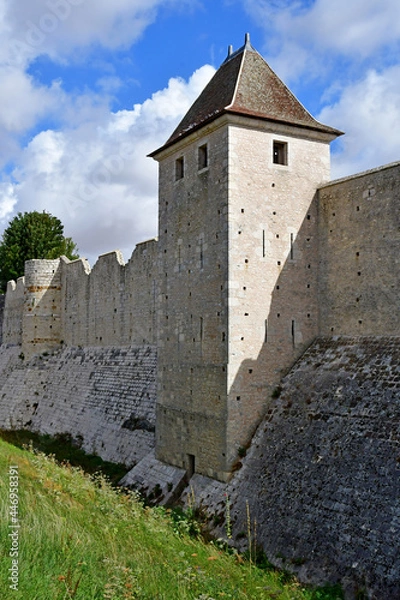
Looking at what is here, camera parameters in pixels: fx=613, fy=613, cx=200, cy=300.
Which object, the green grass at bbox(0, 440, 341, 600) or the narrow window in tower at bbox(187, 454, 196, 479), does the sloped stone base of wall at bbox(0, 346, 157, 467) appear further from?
the green grass at bbox(0, 440, 341, 600)

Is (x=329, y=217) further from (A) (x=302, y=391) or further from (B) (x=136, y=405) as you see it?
(B) (x=136, y=405)

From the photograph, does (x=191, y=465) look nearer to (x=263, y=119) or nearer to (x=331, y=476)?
(x=331, y=476)

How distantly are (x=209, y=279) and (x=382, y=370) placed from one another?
422cm

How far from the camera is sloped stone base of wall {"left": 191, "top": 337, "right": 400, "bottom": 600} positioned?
8539 millimetres

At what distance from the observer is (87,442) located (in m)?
19.3

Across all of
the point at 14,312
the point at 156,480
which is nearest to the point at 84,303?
the point at 14,312

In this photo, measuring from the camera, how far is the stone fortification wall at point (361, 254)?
11680 mm

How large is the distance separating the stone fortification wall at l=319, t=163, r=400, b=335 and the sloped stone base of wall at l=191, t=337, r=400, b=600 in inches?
17.7

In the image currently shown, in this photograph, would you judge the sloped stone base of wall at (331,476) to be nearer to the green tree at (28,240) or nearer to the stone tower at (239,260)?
the stone tower at (239,260)

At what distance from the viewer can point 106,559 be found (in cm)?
662

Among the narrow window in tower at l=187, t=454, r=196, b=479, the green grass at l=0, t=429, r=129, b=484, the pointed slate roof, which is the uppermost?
the pointed slate roof

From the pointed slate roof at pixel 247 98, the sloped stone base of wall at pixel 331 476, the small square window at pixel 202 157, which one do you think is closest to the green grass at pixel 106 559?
the sloped stone base of wall at pixel 331 476

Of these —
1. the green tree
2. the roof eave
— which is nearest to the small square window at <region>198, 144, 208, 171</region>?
the roof eave

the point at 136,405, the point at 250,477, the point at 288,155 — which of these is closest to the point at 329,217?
the point at 288,155
